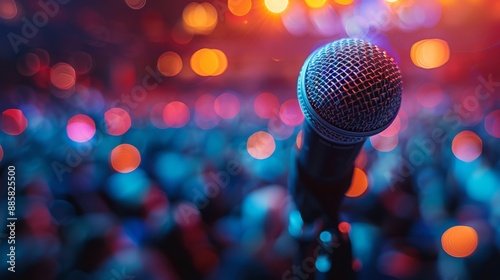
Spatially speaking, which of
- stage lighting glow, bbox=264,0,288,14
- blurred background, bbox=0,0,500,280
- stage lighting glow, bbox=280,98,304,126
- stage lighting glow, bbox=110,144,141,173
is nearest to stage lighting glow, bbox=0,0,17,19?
blurred background, bbox=0,0,500,280

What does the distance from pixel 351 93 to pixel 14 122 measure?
3588mm

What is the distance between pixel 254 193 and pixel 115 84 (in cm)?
365

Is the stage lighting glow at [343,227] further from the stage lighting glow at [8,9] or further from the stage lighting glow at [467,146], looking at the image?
the stage lighting glow at [8,9]

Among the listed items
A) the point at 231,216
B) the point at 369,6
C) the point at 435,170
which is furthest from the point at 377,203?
the point at 369,6

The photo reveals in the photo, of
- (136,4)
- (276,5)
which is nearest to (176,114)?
(136,4)

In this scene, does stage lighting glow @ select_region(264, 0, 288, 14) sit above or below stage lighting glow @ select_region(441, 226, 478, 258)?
above

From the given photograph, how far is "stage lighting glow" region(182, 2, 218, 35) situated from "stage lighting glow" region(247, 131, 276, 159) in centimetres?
234

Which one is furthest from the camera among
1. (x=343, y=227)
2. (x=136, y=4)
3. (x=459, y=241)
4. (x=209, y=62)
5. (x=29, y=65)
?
(x=209, y=62)

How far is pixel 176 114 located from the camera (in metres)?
4.65

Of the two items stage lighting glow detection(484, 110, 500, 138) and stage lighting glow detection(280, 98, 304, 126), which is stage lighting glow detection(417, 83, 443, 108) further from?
stage lighting glow detection(280, 98, 304, 126)
